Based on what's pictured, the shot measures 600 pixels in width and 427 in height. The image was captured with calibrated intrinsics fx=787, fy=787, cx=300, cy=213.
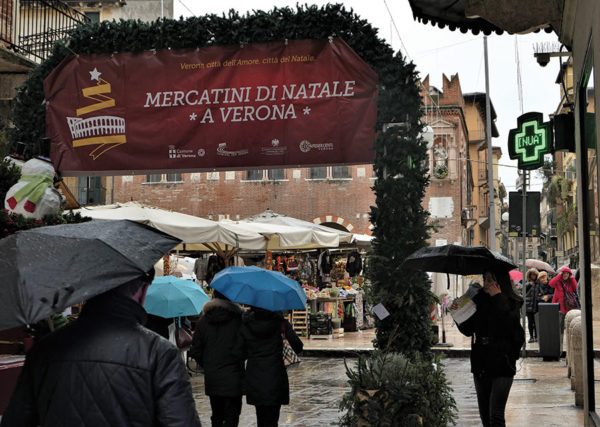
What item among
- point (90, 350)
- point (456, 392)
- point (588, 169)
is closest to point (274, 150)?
point (588, 169)

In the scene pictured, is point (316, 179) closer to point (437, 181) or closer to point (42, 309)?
point (437, 181)

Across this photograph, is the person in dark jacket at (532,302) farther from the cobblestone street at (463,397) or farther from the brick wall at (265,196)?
the brick wall at (265,196)

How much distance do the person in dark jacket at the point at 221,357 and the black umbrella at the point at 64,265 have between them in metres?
3.93

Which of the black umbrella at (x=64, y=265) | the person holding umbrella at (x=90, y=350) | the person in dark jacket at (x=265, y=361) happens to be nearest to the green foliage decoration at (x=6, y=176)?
the person in dark jacket at (x=265, y=361)

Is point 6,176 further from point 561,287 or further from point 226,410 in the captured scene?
point 561,287

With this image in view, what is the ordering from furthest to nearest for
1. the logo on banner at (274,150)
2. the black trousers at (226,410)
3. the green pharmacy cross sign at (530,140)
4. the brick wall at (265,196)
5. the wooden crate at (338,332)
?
1. the brick wall at (265,196)
2. the wooden crate at (338,332)
3. the green pharmacy cross sign at (530,140)
4. the logo on banner at (274,150)
5. the black trousers at (226,410)

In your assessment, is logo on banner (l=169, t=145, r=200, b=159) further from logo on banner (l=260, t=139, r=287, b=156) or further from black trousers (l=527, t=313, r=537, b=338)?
black trousers (l=527, t=313, r=537, b=338)

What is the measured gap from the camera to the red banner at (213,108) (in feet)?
27.6

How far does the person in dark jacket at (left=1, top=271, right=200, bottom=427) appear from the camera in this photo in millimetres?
2889

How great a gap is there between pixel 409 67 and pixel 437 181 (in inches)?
1261

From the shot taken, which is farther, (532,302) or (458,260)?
(532,302)

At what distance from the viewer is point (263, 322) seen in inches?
280

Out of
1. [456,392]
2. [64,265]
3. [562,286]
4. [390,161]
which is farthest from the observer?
[562,286]

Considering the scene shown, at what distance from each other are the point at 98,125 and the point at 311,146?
2460 mm
